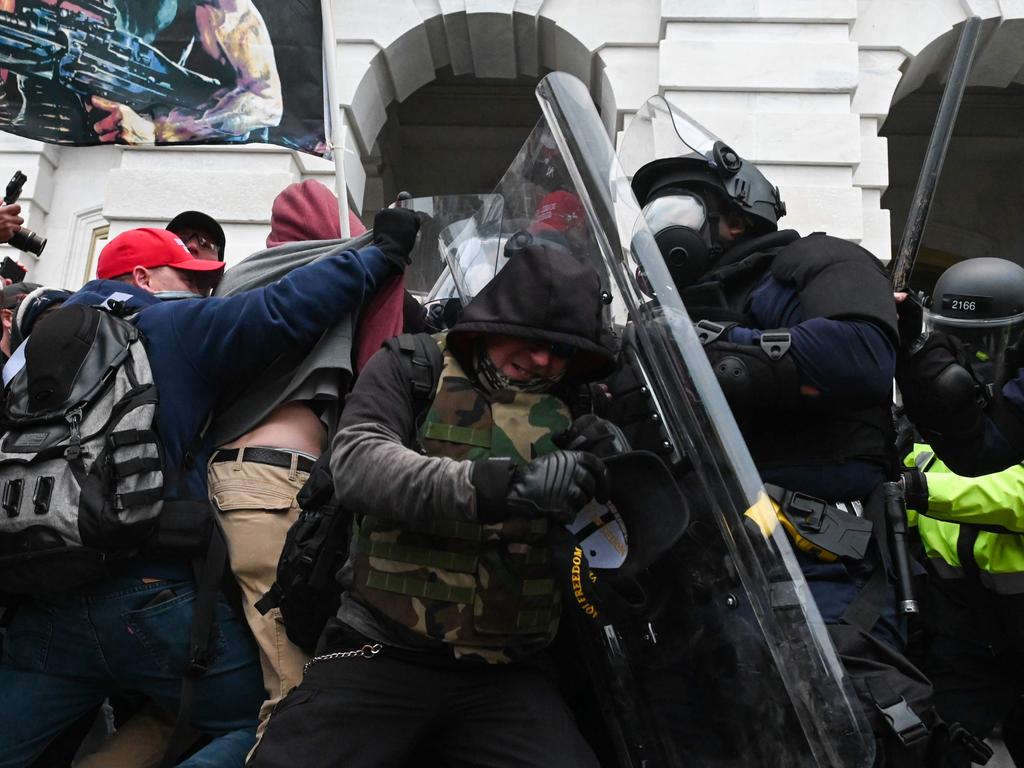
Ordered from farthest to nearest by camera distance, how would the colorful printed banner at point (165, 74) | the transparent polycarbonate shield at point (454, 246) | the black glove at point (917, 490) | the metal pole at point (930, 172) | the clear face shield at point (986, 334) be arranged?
the metal pole at point (930, 172) → the colorful printed banner at point (165, 74) → the black glove at point (917, 490) → the clear face shield at point (986, 334) → the transparent polycarbonate shield at point (454, 246)

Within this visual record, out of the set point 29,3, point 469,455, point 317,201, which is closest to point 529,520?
point 469,455

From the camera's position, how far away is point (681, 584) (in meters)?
2.09

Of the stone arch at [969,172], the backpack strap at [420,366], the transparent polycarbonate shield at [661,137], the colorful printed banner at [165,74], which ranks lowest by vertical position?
the stone arch at [969,172]

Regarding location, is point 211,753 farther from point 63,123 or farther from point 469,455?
point 63,123

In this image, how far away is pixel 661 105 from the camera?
3105 millimetres

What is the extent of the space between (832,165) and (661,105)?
383 cm

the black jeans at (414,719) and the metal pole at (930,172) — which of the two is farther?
the metal pole at (930,172)

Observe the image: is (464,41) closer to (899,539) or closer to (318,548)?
(899,539)

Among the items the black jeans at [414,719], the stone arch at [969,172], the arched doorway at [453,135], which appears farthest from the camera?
the arched doorway at [453,135]

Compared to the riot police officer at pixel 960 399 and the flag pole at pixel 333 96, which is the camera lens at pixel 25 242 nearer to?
the flag pole at pixel 333 96

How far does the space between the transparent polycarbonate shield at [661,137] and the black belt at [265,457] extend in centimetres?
120

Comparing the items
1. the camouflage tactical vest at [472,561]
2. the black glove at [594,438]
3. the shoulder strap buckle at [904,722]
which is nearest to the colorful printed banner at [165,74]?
the camouflage tactical vest at [472,561]

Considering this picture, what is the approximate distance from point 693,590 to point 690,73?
534 cm

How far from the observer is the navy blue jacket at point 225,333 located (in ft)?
8.20
